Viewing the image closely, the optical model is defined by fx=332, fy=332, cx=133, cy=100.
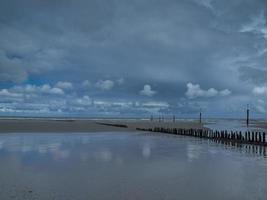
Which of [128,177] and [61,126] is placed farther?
[61,126]

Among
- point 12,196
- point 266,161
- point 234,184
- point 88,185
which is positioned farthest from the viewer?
point 266,161

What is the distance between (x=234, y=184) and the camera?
13.2 metres

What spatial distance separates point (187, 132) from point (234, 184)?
→ 36257 mm

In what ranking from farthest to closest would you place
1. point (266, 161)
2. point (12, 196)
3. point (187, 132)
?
1. point (187, 132)
2. point (266, 161)
3. point (12, 196)

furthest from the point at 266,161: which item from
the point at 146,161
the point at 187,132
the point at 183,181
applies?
the point at 187,132

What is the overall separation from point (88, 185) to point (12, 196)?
2882mm

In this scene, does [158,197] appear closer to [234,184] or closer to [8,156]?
[234,184]

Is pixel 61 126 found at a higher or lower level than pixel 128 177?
lower

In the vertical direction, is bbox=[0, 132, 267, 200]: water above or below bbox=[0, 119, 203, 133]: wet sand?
above

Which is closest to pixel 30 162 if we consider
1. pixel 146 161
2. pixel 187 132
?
pixel 146 161

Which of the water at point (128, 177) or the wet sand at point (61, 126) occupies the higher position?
the water at point (128, 177)

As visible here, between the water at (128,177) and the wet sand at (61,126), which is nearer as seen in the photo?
the water at (128,177)

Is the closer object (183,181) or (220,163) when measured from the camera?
(183,181)

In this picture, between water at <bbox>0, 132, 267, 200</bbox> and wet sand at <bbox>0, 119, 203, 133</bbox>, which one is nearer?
water at <bbox>0, 132, 267, 200</bbox>
